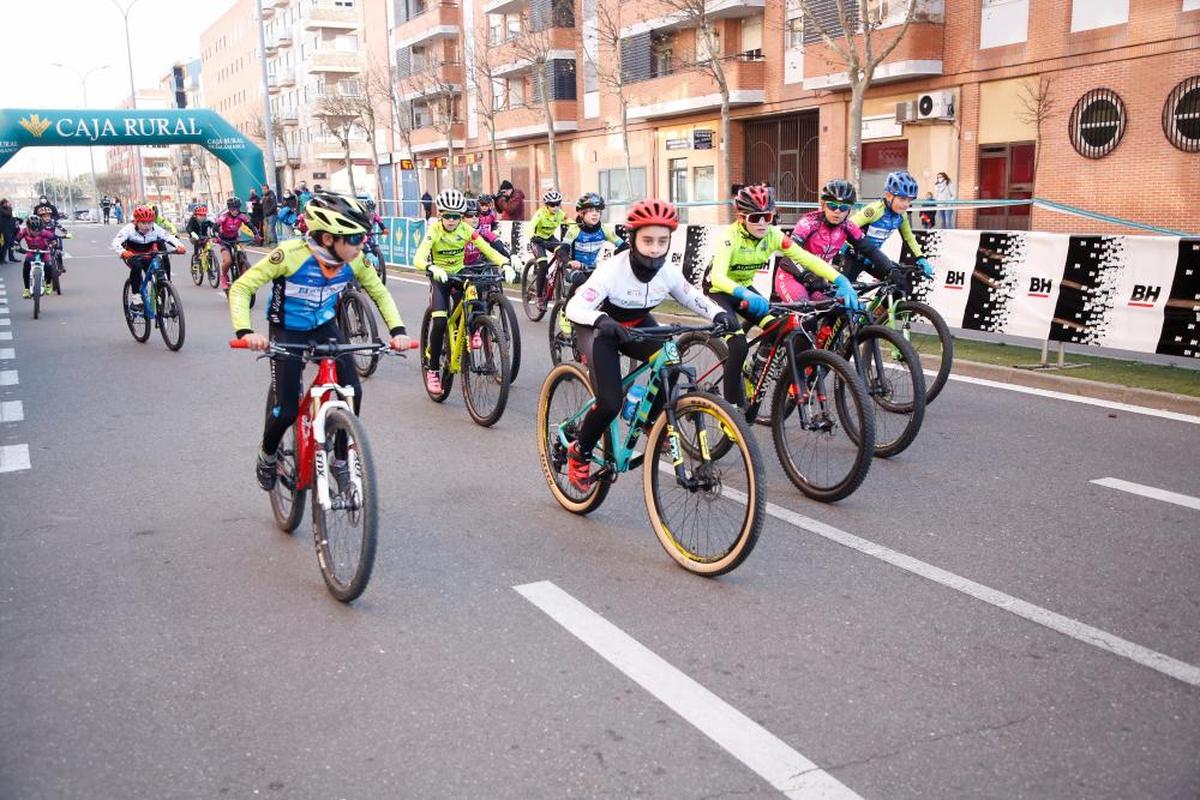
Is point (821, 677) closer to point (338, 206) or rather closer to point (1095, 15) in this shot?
point (338, 206)

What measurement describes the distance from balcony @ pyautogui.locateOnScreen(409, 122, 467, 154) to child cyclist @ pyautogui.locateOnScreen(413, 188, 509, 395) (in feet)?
154

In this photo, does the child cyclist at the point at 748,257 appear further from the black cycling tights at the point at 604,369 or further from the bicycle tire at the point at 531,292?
the bicycle tire at the point at 531,292

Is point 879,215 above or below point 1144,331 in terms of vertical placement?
above

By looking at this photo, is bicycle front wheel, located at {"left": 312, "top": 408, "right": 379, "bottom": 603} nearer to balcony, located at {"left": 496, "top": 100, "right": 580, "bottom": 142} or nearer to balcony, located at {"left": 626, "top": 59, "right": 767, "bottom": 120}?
balcony, located at {"left": 626, "top": 59, "right": 767, "bottom": 120}

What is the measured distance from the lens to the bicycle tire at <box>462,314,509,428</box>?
Answer: 28.8 feet

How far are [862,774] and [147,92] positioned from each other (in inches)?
7381

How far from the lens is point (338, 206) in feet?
17.5

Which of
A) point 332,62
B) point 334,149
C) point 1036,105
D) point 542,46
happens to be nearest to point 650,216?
Answer: point 1036,105

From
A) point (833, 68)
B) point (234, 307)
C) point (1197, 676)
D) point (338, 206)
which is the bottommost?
point (1197, 676)

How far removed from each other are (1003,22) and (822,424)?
23250mm

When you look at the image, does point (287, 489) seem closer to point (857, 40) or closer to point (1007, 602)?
point (1007, 602)

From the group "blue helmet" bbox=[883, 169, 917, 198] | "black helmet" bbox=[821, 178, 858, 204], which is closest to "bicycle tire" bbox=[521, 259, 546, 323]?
"blue helmet" bbox=[883, 169, 917, 198]

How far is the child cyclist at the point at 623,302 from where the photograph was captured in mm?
5625

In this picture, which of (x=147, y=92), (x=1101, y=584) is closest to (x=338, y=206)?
(x=1101, y=584)
